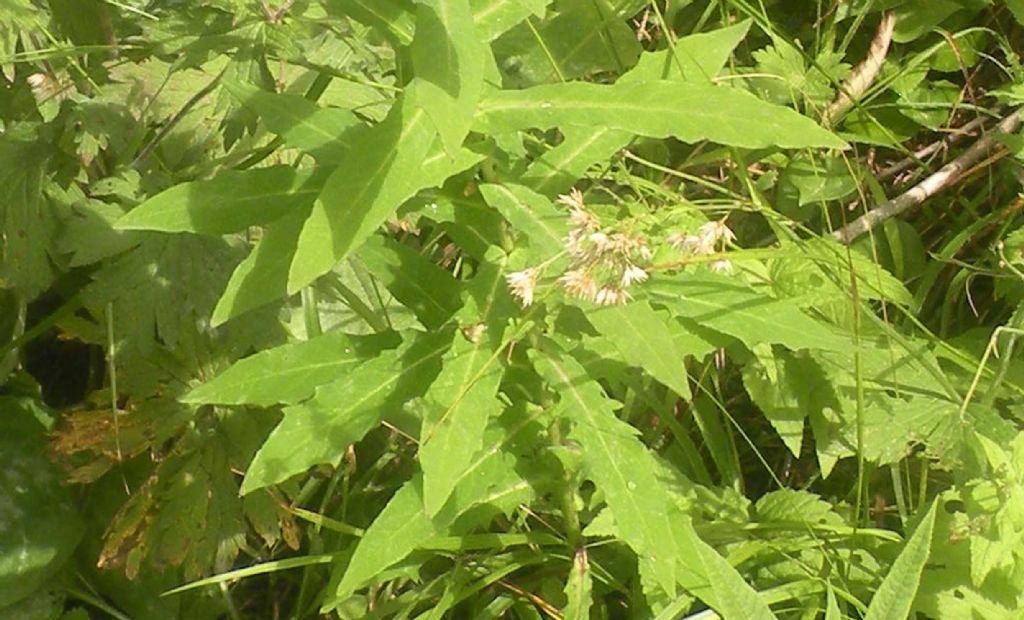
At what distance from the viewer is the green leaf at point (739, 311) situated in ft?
5.21

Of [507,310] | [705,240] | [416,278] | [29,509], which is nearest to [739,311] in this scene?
[705,240]

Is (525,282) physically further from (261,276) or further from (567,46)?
(567,46)

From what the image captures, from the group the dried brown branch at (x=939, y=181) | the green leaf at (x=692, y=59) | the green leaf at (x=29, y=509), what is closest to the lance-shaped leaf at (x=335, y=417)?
the green leaf at (x=692, y=59)

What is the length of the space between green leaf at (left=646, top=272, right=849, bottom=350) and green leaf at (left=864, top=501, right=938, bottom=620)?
0.29 metres

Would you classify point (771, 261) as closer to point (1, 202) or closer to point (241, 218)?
point (241, 218)

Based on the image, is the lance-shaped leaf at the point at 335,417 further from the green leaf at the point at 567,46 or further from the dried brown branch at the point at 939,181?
the dried brown branch at the point at 939,181

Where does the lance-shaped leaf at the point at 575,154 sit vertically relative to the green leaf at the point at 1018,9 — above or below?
below

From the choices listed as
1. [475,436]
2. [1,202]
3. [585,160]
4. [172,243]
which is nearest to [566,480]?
[475,436]

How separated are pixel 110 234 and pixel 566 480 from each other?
0.90 meters

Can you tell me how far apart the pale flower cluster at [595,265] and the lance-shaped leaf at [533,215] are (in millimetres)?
77

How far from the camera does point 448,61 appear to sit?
1240mm

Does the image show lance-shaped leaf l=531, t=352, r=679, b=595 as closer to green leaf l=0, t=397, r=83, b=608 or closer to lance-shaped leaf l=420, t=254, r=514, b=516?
lance-shaped leaf l=420, t=254, r=514, b=516

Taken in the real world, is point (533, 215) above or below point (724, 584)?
above

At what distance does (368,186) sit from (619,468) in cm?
51
